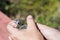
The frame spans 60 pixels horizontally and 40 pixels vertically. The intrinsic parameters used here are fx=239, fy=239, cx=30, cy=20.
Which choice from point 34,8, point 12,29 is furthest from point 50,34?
point 34,8

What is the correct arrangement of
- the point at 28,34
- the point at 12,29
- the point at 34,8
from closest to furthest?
the point at 28,34, the point at 12,29, the point at 34,8

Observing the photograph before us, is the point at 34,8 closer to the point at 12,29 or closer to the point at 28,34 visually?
the point at 12,29

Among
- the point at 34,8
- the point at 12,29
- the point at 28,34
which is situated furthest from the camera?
the point at 34,8

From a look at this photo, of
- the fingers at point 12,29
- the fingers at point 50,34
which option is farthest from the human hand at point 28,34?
the fingers at point 50,34

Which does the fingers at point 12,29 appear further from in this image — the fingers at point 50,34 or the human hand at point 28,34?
the fingers at point 50,34

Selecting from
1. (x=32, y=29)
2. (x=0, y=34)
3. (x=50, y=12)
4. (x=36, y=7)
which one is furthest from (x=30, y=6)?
(x=32, y=29)

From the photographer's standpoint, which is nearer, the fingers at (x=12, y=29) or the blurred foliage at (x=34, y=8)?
the fingers at (x=12, y=29)

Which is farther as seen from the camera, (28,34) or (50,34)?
(50,34)

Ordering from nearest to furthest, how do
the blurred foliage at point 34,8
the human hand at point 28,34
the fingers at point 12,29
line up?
1. the human hand at point 28,34
2. the fingers at point 12,29
3. the blurred foliage at point 34,8

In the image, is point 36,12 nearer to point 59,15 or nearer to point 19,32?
point 59,15
